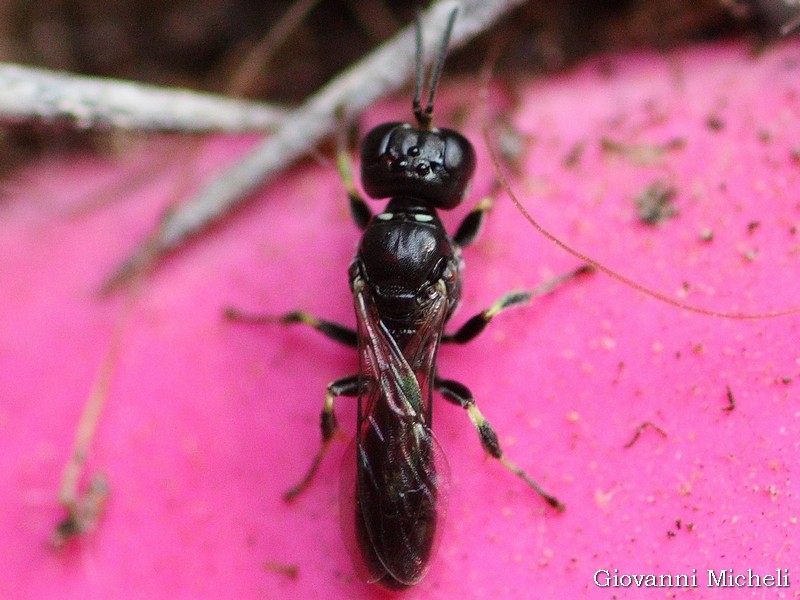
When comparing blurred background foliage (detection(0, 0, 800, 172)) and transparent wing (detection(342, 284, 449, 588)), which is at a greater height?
blurred background foliage (detection(0, 0, 800, 172))

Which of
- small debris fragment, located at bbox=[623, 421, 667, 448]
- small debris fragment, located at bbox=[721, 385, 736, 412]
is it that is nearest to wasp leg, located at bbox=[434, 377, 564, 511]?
small debris fragment, located at bbox=[623, 421, 667, 448]

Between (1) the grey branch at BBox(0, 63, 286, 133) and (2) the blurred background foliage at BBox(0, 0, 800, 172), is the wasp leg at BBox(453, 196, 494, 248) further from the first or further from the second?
(1) the grey branch at BBox(0, 63, 286, 133)

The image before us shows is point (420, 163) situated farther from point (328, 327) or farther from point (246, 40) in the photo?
point (246, 40)

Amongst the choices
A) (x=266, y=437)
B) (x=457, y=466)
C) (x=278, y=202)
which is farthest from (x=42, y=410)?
(x=457, y=466)

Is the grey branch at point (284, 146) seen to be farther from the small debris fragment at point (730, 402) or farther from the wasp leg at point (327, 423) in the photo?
the small debris fragment at point (730, 402)

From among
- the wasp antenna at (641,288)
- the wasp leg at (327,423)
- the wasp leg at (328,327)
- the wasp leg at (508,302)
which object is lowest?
the wasp leg at (327,423)

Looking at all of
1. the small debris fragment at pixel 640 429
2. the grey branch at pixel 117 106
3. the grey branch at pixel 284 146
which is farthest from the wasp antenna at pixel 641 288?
the grey branch at pixel 117 106

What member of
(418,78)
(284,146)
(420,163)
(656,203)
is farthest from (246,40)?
(656,203)
